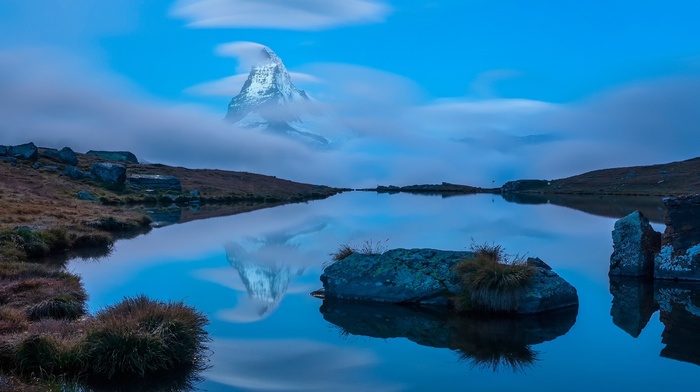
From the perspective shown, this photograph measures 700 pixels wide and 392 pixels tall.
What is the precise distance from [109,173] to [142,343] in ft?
248

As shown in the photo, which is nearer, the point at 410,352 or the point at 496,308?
the point at 410,352

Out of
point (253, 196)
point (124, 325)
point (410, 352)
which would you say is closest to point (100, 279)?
point (124, 325)

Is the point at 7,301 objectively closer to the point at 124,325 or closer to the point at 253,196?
the point at 124,325

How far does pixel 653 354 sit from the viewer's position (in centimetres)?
998

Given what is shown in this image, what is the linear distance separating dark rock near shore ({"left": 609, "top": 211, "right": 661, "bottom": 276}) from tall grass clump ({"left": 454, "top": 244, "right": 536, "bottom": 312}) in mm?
5912

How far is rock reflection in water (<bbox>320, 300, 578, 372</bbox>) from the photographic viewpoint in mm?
10055

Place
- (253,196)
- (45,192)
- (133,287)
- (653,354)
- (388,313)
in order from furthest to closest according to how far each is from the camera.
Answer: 1. (253,196)
2. (45,192)
3. (133,287)
4. (388,313)
5. (653,354)

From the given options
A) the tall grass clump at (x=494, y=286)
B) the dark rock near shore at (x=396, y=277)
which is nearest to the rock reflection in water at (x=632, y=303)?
the tall grass clump at (x=494, y=286)

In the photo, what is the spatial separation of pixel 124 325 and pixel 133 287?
7583 mm

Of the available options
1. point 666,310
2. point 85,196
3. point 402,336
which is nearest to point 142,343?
point 402,336

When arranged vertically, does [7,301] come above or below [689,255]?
below

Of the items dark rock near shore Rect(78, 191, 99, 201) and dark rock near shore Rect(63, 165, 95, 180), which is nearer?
dark rock near shore Rect(78, 191, 99, 201)

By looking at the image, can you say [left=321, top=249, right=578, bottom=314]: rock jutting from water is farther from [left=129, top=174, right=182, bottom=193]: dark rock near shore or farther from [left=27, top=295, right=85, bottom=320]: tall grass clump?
[left=129, top=174, right=182, bottom=193]: dark rock near shore

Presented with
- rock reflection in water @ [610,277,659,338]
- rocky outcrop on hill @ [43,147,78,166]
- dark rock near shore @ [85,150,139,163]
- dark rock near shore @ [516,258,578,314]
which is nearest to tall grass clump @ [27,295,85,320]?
dark rock near shore @ [516,258,578,314]
